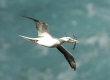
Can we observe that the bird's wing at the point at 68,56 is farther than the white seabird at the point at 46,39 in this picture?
Yes

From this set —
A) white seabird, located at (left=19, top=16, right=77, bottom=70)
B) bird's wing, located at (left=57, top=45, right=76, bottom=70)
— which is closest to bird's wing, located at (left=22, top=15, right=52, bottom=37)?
white seabird, located at (left=19, top=16, right=77, bottom=70)

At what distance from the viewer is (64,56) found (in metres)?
53.5

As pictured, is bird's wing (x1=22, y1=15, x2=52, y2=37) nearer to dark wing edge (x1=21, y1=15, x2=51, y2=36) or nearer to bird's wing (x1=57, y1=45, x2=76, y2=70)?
dark wing edge (x1=21, y1=15, x2=51, y2=36)

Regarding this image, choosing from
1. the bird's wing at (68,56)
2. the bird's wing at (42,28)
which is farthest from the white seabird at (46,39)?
the bird's wing at (68,56)

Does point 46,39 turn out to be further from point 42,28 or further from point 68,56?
point 68,56

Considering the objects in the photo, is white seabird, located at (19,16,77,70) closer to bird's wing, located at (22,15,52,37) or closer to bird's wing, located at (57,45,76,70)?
bird's wing, located at (22,15,52,37)

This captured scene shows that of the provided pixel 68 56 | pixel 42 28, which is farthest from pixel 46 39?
pixel 68 56

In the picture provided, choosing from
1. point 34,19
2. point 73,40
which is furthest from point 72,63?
point 34,19

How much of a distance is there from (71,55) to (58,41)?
919 cm

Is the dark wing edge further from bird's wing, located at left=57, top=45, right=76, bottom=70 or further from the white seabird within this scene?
bird's wing, located at left=57, top=45, right=76, bottom=70

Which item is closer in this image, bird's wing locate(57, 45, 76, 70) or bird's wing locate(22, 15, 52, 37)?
bird's wing locate(22, 15, 52, 37)

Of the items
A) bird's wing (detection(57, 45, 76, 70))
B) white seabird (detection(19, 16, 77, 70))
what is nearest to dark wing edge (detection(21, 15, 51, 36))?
white seabird (detection(19, 16, 77, 70))

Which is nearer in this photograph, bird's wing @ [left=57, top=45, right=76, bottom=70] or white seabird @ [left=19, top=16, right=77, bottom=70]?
white seabird @ [left=19, top=16, right=77, bottom=70]

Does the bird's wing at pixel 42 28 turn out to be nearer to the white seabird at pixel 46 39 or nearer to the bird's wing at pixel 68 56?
the white seabird at pixel 46 39
